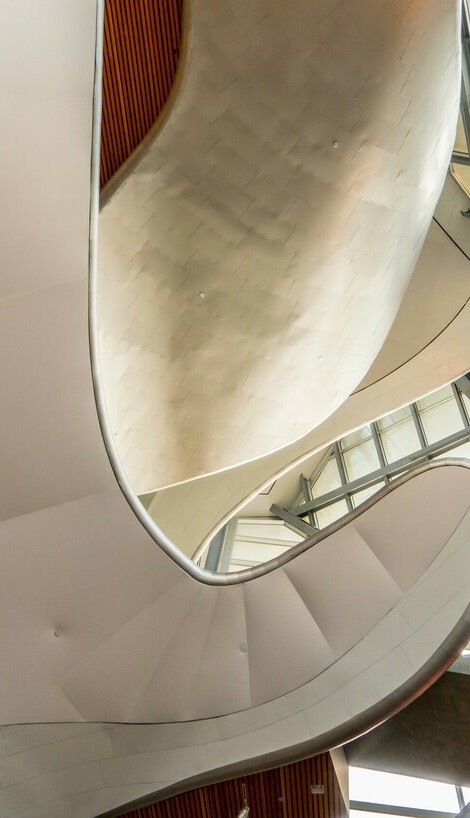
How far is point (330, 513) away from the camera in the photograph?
1500 centimetres

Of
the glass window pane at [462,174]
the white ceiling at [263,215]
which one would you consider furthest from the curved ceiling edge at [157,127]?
the glass window pane at [462,174]

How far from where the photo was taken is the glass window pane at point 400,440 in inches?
567

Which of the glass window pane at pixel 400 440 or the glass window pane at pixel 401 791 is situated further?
the glass window pane at pixel 400 440

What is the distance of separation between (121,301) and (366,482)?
9000 mm

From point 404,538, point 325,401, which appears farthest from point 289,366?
point 404,538

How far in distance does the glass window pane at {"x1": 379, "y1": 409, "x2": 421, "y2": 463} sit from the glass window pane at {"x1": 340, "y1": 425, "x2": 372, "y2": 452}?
403 mm

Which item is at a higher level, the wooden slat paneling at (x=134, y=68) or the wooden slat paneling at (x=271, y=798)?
the wooden slat paneling at (x=134, y=68)

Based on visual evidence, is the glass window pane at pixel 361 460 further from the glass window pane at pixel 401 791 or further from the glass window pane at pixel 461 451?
the glass window pane at pixel 401 791

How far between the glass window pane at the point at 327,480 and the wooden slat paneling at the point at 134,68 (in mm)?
10588

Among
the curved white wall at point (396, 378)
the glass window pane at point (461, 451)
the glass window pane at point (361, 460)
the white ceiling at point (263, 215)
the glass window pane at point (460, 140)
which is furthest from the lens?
the glass window pane at point (361, 460)

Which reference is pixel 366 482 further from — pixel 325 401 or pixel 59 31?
pixel 59 31

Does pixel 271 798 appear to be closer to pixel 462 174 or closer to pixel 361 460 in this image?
pixel 361 460

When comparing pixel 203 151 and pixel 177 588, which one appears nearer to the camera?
pixel 177 588

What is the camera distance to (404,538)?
5.60 metres
